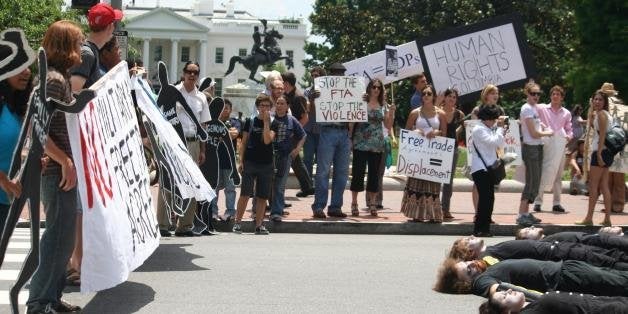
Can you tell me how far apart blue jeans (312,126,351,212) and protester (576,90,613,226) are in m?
2.99

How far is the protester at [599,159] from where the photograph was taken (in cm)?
1505

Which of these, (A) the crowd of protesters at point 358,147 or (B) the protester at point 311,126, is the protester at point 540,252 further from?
(B) the protester at point 311,126

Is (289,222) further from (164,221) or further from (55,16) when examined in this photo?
(55,16)

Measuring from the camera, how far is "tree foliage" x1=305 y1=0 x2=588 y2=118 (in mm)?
51125

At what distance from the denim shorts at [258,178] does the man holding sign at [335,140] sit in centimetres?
140

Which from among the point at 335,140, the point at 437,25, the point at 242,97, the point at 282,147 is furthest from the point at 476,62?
the point at 437,25

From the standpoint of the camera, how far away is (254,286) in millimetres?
9891

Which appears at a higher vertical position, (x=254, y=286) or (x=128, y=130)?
(x=128, y=130)

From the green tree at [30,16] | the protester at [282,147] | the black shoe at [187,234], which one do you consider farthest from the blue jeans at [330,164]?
the green tree at [30,16]

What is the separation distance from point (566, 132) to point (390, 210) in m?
2.59

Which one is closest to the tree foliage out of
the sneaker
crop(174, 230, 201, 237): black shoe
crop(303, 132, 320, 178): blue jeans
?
crop(303, 132, 320, 178): blue jeans

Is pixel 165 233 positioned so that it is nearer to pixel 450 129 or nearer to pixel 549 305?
pixel 450 129

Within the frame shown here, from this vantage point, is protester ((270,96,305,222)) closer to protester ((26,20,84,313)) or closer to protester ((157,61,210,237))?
protester ((157,61,210,237))

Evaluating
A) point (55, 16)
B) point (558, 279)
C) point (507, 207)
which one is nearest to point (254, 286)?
point (558, 279)
